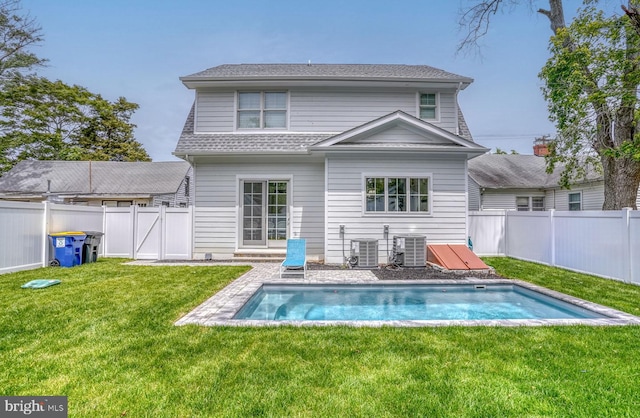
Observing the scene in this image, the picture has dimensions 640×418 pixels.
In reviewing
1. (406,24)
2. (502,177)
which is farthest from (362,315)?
(502,177)

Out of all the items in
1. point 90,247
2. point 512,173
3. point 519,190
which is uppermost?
point 512,173

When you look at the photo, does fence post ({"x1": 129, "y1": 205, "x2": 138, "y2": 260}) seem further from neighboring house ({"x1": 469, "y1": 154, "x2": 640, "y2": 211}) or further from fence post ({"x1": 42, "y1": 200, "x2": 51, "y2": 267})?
neighboring house ({"x1": 469, "y1": 154, "x2": 640, "y2": 211})

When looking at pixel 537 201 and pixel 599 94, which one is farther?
pixel 537 201

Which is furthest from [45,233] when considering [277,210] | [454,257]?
[454,257]

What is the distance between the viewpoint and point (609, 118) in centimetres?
1027

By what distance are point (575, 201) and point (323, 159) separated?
14.6 meters

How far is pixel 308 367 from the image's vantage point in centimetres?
320

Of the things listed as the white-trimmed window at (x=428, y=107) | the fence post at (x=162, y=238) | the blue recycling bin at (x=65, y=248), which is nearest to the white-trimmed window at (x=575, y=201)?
the white-trimmed window at (x=428, y=107)

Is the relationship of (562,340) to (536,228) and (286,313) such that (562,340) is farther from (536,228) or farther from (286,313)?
(536,228)

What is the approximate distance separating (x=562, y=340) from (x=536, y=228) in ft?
24.0

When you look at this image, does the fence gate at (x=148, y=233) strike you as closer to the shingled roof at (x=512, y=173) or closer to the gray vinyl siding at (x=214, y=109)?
the gray vinyl siding at (x=214, y=109)

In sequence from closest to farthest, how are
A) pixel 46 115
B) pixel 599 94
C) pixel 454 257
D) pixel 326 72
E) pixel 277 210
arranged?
pixel 454 257
pixel 599 94
pixel 277 210
pixel 326 72
pixel 46 115

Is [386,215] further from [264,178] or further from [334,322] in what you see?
[334,322]

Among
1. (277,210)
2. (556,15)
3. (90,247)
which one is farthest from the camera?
(556,15)
